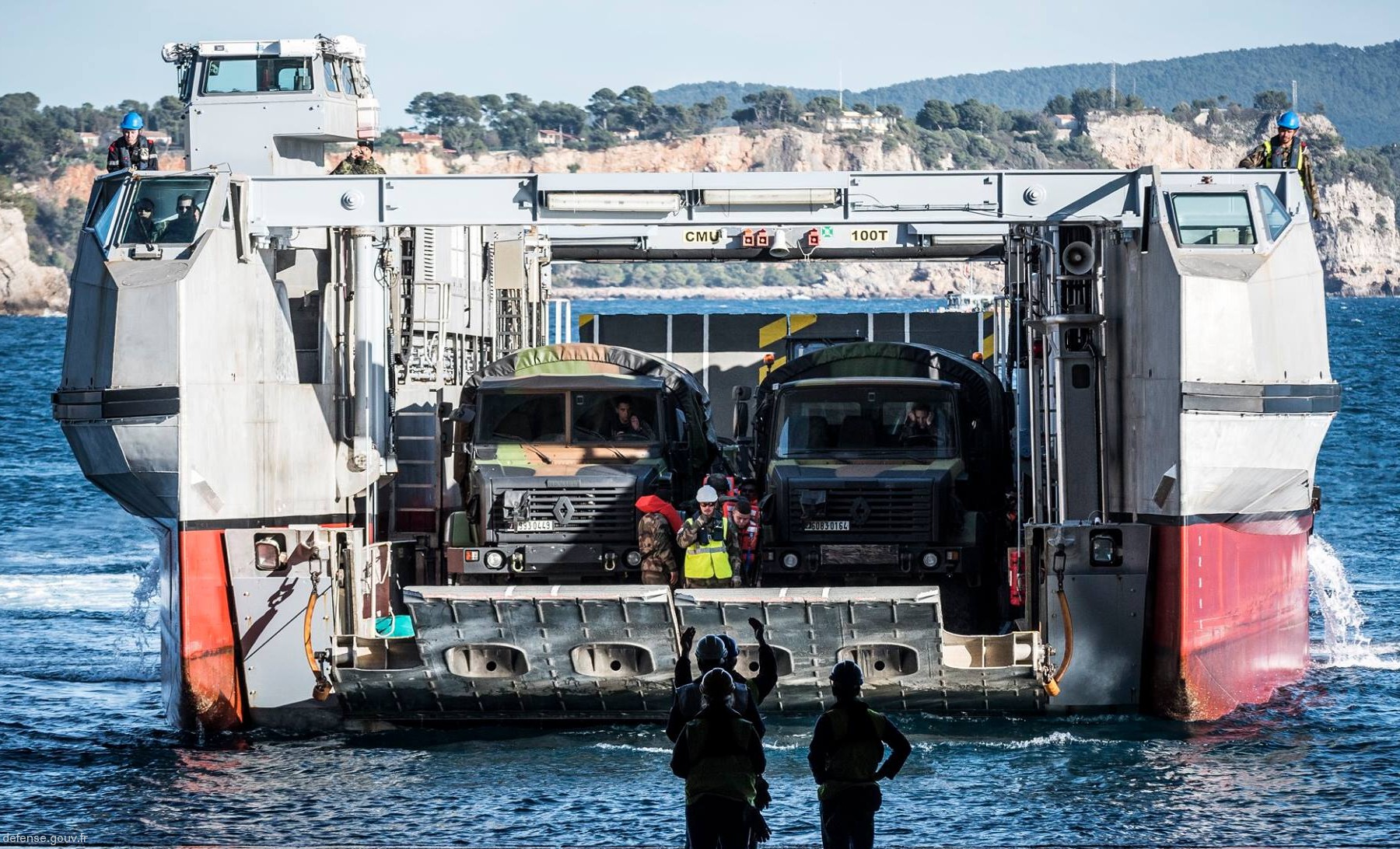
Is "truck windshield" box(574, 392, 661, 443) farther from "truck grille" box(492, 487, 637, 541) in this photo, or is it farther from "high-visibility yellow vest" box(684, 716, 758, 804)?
"high-visibility yellow vest" box(684, 716, 758, 804)

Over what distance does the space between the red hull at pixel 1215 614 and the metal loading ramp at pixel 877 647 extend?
107cm

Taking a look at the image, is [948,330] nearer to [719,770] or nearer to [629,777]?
[629,777]

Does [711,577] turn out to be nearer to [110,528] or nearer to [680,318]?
Result: [680,318]

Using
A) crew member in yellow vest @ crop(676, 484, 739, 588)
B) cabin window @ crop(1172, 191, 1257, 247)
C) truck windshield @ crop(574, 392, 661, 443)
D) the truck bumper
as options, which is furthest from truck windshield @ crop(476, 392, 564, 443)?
cabin window @ crop(1172, 191, 1257, 247)

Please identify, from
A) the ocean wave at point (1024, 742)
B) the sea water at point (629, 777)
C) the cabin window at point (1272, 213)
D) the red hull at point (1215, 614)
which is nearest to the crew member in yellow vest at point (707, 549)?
the sea water at point (629, 777)

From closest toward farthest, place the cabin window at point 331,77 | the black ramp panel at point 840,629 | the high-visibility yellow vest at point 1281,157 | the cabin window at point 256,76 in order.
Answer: the black ramp panel at point 840,629
the high-visibility yellow vest at point 1281,157
the cabin window at point 256,76
the cabin window at point 331,77

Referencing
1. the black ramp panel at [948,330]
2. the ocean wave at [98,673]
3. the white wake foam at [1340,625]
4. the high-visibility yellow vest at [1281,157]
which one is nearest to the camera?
the high-visibility yellow vest at [1281,157]

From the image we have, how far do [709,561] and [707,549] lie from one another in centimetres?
9

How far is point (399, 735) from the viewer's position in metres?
16.4

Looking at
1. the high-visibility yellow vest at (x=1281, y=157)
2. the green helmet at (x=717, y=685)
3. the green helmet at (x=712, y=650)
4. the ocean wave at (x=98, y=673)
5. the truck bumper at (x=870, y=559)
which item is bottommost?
the ocean wave at (x=98, y=673)

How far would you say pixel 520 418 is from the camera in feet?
59.9

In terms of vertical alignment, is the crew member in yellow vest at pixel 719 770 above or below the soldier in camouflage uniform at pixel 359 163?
below

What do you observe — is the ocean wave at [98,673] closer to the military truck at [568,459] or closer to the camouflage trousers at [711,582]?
the military truck at [568,459]

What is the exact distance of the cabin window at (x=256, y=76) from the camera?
18.6 metres
